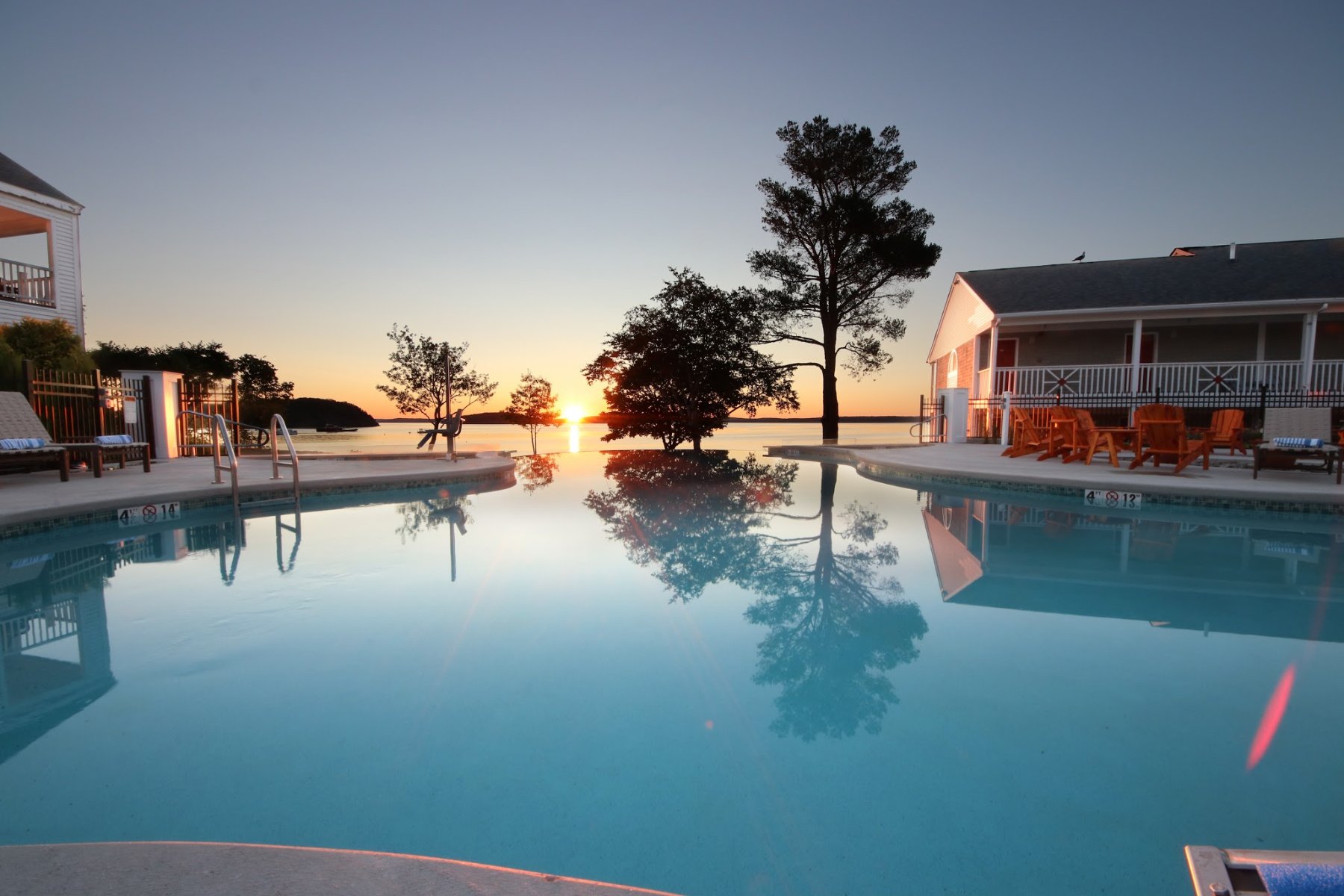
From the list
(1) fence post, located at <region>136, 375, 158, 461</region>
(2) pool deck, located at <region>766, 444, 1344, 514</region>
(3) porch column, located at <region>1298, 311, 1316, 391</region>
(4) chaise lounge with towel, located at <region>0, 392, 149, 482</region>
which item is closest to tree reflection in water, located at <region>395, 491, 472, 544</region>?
(4) chaise lounge with towel, located at <region>0, 392, 149, 482</region>

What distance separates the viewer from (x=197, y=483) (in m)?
8.95

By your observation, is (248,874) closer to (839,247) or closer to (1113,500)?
(1113,500)

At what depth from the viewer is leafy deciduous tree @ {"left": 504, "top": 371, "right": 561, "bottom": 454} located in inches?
1025

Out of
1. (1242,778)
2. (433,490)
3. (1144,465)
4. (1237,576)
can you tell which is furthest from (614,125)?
(1242,778)

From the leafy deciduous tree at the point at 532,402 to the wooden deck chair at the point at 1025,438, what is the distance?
18.2 meters

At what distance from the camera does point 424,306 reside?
23641 mm

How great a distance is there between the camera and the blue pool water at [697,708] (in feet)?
6.63

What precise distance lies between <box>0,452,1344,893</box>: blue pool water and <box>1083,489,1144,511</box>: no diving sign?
6.08 feet

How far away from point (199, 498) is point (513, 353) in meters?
18.4

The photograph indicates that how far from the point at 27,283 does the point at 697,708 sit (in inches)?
796

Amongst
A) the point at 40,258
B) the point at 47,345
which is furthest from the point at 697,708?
the point at 40,258

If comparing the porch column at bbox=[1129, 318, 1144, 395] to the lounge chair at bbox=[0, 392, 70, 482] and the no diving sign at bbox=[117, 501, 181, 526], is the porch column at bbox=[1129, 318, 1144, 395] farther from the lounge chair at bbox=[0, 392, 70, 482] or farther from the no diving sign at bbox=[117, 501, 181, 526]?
the lounge chair at bbox=[0, 392, 70, 482]

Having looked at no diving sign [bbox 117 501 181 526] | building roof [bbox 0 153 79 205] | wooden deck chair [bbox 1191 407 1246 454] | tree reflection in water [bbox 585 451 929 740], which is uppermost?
building roof [bbox 0 153 79 205]

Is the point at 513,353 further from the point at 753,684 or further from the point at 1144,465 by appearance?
the point at 753,684
